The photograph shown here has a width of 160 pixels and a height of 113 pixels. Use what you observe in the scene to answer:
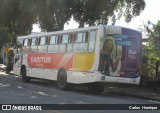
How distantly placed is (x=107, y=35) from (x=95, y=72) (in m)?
1.79

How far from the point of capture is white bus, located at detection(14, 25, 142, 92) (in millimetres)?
19562

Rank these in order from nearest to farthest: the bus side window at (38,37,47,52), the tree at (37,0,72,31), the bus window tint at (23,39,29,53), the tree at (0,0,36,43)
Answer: the bus side window at (38,37,47,52) < the bus window tint at (23,39,29,53) < the tree at (37,0,72,31) < the tree at (0,0,36,43)

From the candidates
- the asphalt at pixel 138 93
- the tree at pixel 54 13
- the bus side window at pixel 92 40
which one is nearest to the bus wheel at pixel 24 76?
the asphalt at pixel 138 93

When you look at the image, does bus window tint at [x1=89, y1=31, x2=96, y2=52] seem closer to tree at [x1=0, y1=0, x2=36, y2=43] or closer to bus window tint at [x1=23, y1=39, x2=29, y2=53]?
bus window tint at [x1=23, y1=39, x2=29, y2=53]

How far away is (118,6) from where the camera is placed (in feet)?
119

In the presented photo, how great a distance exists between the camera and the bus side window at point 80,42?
20520 millimetres

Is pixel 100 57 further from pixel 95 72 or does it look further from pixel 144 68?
pixel 144 68

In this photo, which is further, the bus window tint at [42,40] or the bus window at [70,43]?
the bus window tint at [42,40]

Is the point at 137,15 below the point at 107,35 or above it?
above

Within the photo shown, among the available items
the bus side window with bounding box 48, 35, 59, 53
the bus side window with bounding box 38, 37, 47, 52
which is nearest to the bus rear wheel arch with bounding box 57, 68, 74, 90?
the bus side window with bounding box 48, 35, 59, 53

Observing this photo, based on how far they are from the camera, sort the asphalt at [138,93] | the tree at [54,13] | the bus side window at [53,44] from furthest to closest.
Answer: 1. the tree at [54,13]
2. the bus side window at [53,44]
3. the asphalt at [138,93]

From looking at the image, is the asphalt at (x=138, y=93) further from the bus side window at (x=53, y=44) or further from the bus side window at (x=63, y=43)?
the bus side window at (x=53, y=44)

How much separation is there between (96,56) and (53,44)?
4737mm

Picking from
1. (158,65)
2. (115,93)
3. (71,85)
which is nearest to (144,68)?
(158,65)
